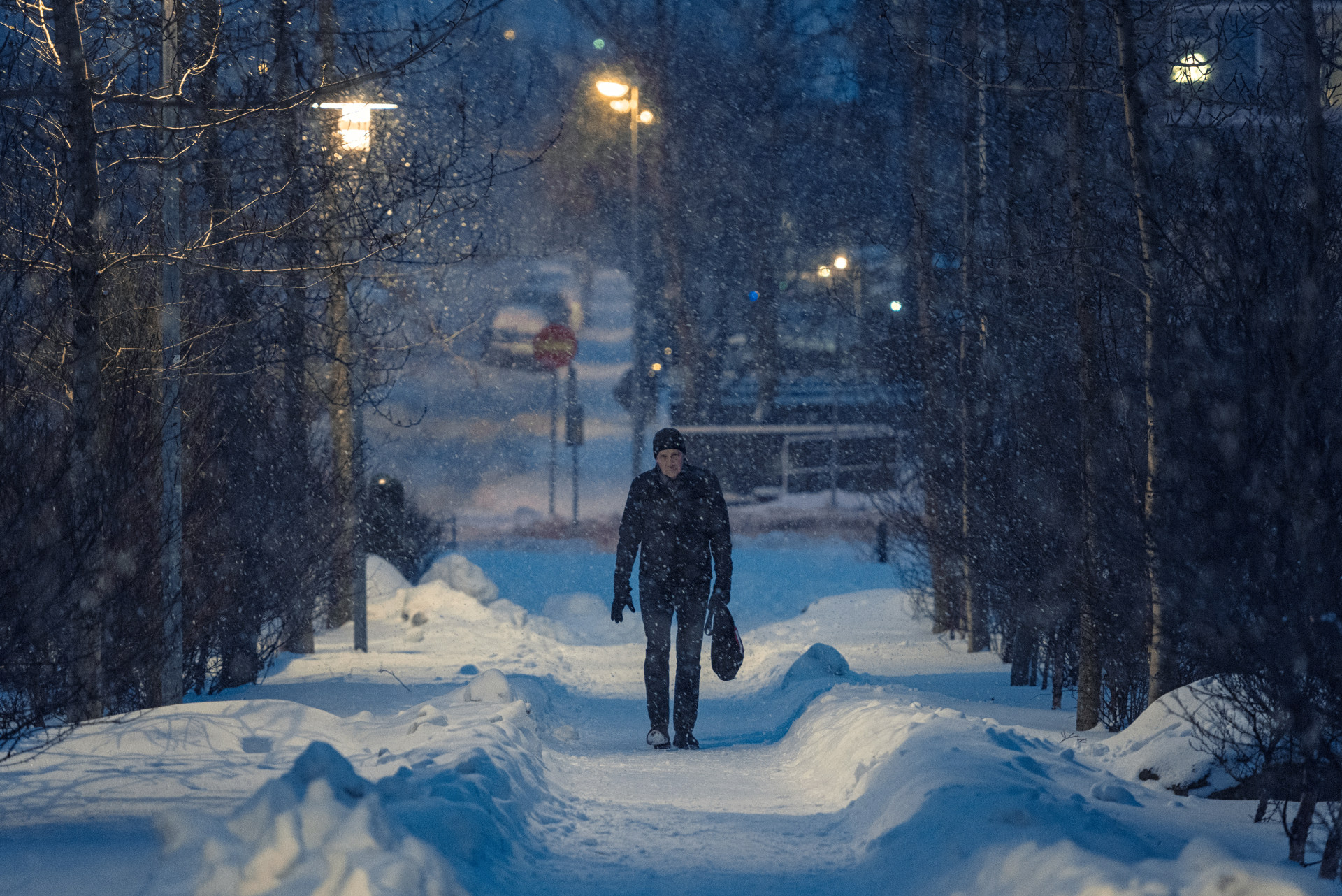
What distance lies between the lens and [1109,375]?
835 cm

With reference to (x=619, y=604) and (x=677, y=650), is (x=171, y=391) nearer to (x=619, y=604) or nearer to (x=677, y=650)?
(x=619, y=604)

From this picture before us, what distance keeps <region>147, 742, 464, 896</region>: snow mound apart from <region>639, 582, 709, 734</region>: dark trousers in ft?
15.0

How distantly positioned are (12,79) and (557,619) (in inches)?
591

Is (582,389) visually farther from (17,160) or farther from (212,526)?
(17,160)

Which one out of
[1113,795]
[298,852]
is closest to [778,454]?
[1113,795]

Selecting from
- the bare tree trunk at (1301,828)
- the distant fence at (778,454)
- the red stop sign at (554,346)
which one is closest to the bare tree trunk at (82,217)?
the bare tree trunk at (1301,828)

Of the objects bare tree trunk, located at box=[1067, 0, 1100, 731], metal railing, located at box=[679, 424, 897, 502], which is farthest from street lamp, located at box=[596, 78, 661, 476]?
bare tree trunk, located at box=[1067, 0, 1100, 731]

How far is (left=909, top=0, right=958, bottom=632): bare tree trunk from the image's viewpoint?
13.3 meters

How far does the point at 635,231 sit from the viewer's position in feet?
88.6

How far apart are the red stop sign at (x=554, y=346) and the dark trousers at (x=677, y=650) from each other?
33.6 metres

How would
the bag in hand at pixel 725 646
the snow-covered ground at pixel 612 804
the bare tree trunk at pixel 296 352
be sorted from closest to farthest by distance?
the snow-covered ground at pixel 612 804
the bag in hand at pixel 725 646
the bare tree trunk at pixel 296 352

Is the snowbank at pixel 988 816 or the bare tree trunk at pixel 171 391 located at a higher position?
the bare tree trunk at pixel 171 391

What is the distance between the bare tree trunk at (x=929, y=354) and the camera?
1331 cm

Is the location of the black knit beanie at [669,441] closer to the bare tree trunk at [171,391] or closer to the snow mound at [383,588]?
the bare tree trunk at [171,391]
